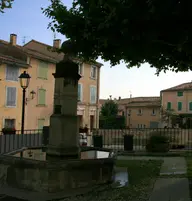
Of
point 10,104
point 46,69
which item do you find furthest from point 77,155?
point 46,69

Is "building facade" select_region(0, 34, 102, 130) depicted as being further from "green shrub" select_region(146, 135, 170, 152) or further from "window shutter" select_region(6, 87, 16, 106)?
"green shrub" select_region(146, 135, 170, 152)

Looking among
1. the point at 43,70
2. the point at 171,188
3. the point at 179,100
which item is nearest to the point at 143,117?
the point at 179,100

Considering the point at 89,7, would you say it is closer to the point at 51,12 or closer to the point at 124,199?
the point at 51,12

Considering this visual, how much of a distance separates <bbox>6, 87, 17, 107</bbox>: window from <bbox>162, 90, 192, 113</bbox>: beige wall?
33.0 m

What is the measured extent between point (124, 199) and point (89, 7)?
4.04 meters

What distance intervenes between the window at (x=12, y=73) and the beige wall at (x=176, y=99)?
32940mm

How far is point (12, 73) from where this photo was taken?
26828 millimetres

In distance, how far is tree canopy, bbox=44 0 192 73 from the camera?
5.13m

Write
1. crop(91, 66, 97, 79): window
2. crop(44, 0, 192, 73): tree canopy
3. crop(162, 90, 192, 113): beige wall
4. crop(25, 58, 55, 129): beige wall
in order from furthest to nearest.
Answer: crop(162, 90, 192, 113): beige wall
crop(91, 66, 97, 79): window
crop(25, 58, 55, 129): beige wall
crop(44, 0, 192, 73): tree canopy

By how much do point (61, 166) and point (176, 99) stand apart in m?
48.0

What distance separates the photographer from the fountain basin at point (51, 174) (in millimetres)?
5770

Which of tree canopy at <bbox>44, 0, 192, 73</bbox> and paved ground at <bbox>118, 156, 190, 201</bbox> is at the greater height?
tree canopy at <bbox>44, 0, 192, 73</bbox>

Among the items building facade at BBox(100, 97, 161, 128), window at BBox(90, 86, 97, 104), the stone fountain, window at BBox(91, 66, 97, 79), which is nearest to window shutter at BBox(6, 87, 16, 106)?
window at BBox(90, 86, 97, 104)

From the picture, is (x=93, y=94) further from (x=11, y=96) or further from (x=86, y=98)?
(x=11, y=96)
